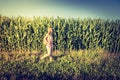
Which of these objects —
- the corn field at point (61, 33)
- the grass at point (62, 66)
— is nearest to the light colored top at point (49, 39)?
the grass at point (62, 66)

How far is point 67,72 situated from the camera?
24.2ft

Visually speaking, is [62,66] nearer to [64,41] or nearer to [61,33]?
[64,41]

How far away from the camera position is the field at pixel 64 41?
8484 millimetres

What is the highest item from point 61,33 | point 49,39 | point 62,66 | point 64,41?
point 61,33

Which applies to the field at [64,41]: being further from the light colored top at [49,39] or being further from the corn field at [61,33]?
the light colored top at [49,39]

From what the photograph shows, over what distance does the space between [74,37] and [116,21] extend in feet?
5.85

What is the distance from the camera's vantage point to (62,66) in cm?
786

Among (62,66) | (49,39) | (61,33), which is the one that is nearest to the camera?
(62,66)

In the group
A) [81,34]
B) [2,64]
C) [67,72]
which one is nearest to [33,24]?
[81,34]

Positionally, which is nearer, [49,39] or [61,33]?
[49,39]

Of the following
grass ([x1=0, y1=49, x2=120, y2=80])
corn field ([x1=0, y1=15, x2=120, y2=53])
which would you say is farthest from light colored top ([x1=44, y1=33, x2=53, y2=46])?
corn field ([x1=0, y1=15, x2=120, y2=53])

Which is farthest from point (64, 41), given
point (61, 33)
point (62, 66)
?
point (62, 66)

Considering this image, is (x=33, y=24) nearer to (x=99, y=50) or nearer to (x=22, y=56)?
(x=22, y=56)

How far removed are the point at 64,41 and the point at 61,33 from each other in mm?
351
